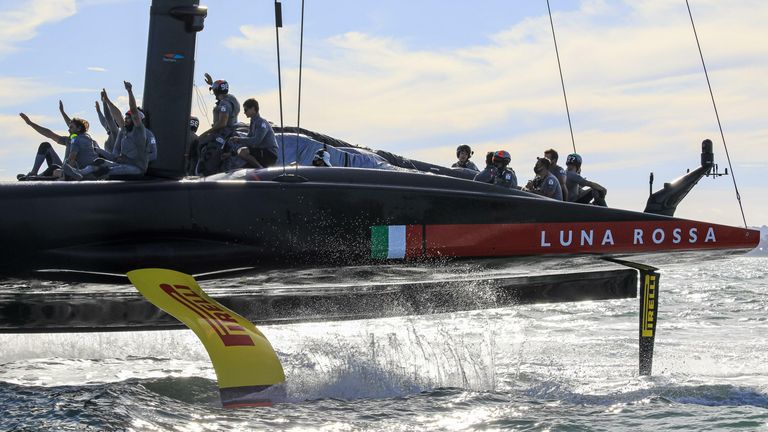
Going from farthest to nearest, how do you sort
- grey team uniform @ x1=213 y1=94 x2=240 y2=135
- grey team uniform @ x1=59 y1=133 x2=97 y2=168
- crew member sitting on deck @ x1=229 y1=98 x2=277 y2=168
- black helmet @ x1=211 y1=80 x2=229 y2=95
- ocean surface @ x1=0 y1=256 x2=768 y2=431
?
1. black helmet @ x1=211 y1=80 x2=229 y2=95
2. grey team uniform @ x1=213 y1=94 x2=240 y2=135
3. grey team uniform @ x1=59 y1=133 x2=97 y2=168
4. crew member sitting on deck @ x1=229 y1=98 x2=277 y2=168
5. ocean surface @ x1=0 y1=256 x2=768 y2=431

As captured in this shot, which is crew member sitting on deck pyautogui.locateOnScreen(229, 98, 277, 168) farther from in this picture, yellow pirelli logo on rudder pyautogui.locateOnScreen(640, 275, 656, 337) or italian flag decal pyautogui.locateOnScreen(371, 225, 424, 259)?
yellow pirelli logo on rudder pyautogui.locateOnScreen(640, 275, 656, 337)

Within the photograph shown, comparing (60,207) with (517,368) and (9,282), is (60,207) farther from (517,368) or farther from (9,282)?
(517,368)

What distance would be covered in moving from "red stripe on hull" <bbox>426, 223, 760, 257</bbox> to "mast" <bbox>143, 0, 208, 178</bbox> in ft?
5.71

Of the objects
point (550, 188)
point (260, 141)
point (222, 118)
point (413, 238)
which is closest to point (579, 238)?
point (550, 188)

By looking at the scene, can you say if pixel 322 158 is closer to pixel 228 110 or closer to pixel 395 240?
pixel 228 110

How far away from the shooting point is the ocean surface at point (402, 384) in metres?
5.12

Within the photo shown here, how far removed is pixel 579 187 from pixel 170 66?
132 inches

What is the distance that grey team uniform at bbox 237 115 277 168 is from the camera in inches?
245

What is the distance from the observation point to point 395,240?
217 inches

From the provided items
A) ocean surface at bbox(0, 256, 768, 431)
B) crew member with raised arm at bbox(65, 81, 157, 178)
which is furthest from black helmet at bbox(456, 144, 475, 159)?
crew member with raised arm at bbox(65, 81, 157, 178)

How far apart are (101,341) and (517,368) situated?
3830 millimetres

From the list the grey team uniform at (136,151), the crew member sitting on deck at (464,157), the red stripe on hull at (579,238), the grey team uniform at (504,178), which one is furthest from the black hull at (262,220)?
the crew member sitting on deck at (464,157)

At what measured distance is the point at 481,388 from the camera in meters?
6.34

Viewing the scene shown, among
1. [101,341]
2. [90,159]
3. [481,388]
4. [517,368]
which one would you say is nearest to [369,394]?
[481,388]
